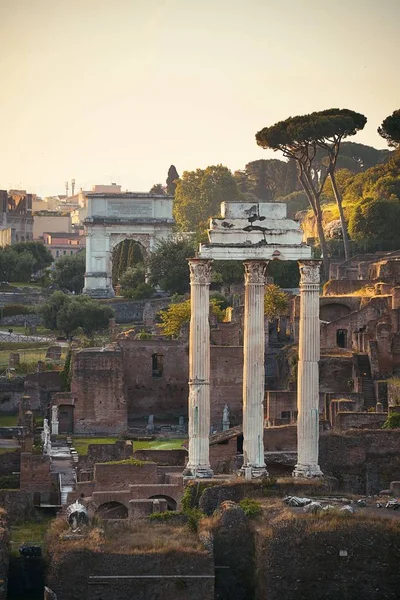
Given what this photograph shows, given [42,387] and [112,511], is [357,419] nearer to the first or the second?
[112,511]

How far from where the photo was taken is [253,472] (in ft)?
154

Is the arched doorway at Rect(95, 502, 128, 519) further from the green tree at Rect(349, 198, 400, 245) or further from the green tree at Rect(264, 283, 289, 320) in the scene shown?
the green tree at Rect(349, 198, 400, 245)

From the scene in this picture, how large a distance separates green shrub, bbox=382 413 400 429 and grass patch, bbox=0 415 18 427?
16.8 metres

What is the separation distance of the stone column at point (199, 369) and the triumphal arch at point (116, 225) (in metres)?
50.8

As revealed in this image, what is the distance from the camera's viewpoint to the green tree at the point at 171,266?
89.8 meters

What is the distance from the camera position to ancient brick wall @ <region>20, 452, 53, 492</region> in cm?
5328

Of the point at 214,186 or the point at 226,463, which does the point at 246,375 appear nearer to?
the point at 226,463

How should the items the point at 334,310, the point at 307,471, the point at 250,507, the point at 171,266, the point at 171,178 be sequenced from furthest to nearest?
the point at 171,178, the point at 171,266, the point at 334,310, the point at 307,471, the point at 250,507

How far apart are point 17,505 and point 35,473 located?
10.8ft

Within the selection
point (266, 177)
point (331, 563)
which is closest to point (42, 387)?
point (331, 563)

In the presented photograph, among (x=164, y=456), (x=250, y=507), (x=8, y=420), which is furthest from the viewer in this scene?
(x=8, y=420)

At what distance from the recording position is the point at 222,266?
85.4m

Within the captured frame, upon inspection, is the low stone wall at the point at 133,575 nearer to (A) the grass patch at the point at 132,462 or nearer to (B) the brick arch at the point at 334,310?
(A) the grass patch at the point at 132,462

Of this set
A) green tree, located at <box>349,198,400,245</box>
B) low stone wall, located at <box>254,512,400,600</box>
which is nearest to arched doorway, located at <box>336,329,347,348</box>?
green tree, located at <box>349,198,400,245</box>
